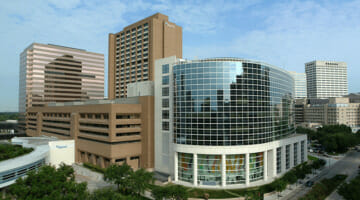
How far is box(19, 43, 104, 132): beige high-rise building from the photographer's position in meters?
130

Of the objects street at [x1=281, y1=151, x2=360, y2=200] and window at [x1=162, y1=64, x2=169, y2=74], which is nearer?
street at [x1=281, y1=151, x2=360, y2=200]

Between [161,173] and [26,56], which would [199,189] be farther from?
[26,56]

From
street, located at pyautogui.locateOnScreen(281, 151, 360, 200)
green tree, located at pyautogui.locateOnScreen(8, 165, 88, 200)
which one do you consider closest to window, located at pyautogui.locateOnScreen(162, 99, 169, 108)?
green tree, located at pyautogui.locateOnScreen(8, 165, 88, 200)

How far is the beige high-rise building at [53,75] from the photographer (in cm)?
13050

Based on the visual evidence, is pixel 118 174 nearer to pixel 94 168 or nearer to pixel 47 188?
pixel 47 188

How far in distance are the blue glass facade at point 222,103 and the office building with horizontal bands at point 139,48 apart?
179 feet

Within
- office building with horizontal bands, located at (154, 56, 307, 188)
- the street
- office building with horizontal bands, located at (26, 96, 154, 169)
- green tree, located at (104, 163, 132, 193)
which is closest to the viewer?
green tree, located at (104, 163, 132, 193)

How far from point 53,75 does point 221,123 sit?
115140 mm

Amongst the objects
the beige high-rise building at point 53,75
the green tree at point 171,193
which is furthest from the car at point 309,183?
the beige high-rise building at point 53,75

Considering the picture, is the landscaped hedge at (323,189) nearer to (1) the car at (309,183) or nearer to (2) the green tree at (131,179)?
(1) the car at (309,183)

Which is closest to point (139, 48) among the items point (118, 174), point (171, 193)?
point (118, 174)

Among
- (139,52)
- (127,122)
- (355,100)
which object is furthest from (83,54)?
(355,100)

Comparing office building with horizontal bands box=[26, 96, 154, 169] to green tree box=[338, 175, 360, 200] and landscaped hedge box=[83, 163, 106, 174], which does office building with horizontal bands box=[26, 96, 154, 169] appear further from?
green tree box=[338, 175, 360, 200]

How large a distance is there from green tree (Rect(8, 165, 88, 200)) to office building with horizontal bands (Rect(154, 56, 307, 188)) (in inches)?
995
